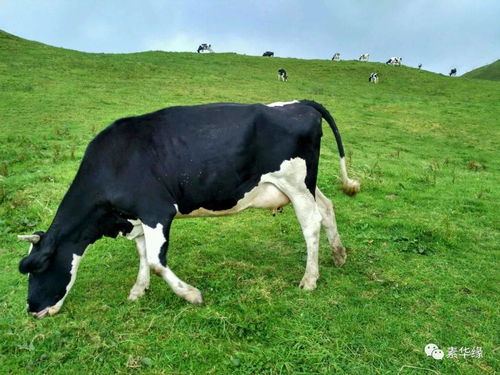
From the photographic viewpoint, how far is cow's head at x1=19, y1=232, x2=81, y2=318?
5.21 meters

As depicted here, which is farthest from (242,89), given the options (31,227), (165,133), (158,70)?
(165,133)

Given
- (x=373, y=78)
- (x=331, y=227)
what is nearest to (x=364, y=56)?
(x=373, y=78)

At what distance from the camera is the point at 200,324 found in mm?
4949

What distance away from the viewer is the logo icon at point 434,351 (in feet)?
14.9

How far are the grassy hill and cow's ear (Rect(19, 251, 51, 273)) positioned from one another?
87782 mm

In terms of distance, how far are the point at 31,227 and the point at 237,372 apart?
18.5 feet

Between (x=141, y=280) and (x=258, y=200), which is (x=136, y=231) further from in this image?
(x=258, y=200)

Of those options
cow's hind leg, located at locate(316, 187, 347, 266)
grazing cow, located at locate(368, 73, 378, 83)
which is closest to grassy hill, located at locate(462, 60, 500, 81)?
grazing cow, located at locate(368, 73, 378, 83)

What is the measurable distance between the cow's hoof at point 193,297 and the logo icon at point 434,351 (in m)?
2.52

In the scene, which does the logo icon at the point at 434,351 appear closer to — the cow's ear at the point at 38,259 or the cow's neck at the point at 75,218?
the cow's neck at the point at 75,218

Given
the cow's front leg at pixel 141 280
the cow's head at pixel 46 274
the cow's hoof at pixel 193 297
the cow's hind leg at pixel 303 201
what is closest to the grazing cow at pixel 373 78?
the cow's hind leg at pixel 303 201

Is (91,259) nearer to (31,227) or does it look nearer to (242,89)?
(31,227)

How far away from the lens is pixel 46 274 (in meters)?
5.32

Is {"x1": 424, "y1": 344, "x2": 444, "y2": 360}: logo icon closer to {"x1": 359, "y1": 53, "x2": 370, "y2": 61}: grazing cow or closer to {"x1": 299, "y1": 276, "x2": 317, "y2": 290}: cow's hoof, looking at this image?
{"x1": 299, "y1": 276, "x2": 317, "y2": 290}: cow's hoof
